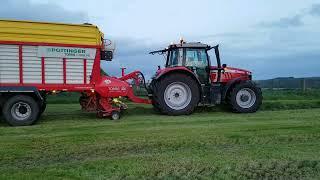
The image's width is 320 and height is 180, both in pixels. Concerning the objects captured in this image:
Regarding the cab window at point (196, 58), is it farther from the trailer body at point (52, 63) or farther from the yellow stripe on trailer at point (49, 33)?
the yellow stripe on trailer at point (49, 33)

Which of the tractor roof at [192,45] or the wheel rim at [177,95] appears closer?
the wheel rim at [177,95]

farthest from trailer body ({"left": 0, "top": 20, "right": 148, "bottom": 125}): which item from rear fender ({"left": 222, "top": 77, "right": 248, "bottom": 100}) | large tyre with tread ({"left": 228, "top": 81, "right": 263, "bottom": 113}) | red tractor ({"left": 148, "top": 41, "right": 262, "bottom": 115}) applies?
large tyre with tread ({"left": 228, "top": 81, "right": 263, "bottom": 113})

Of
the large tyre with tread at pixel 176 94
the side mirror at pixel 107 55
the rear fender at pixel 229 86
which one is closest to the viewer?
the side mirror at pixel 107 55

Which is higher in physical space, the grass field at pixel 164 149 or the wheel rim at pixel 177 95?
the wheel rim at pixel 177 95

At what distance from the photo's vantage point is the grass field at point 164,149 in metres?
7.67

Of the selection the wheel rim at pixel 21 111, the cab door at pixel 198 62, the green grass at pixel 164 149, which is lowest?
the green grass at pixel 164 149

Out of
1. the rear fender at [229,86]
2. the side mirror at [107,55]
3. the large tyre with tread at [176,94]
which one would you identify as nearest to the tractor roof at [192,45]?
the large tyre with tread at [176,94]

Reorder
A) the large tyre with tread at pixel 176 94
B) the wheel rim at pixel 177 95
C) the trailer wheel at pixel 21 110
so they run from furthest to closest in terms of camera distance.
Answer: the wheel rim at pixel 177 95
the large tyre with tread at pixel 176 94
the trailer wheel at pixel 21 110

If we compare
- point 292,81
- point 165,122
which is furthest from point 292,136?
point 292,81

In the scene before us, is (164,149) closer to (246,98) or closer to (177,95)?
(177,95)

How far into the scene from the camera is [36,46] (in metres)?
14.0

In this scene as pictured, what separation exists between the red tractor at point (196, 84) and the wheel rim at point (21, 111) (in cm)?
413

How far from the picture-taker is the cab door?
16969 mm

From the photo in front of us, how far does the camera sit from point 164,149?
375 inches
